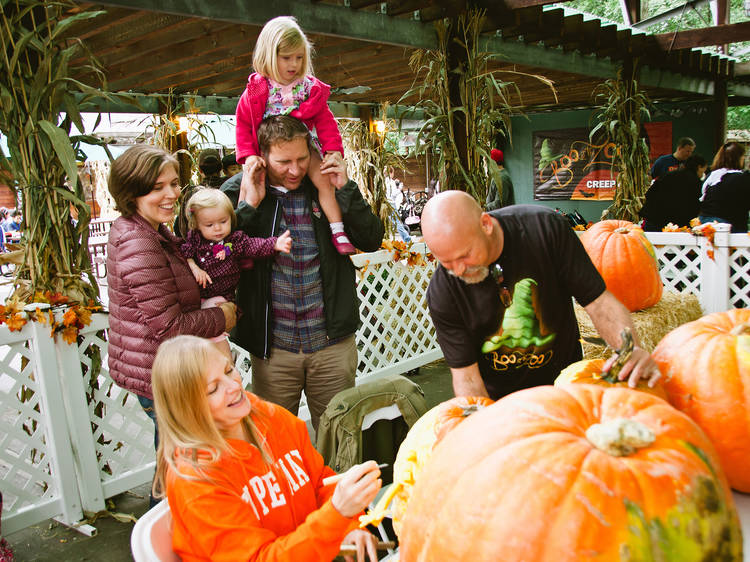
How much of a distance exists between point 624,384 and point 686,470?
1.13 ft

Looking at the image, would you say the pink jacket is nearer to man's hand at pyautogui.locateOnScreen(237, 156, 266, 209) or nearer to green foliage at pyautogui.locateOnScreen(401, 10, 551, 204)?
man's hand at pyautogui.locateOnScreen(237, 156, 266, 209)

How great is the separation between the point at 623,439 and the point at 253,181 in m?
1.78

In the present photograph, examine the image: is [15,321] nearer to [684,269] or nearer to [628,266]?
[628,266]

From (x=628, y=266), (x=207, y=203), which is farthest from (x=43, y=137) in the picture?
(x=628, y=266)

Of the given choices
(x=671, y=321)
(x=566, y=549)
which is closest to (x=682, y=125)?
(x=671, y=321)

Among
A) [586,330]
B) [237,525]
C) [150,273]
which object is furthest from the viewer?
[586,330]

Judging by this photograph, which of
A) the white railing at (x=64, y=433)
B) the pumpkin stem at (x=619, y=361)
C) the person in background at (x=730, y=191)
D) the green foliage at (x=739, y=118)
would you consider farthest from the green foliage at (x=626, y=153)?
the green foliage at (x=739, y=118)

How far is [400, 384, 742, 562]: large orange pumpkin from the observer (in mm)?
595

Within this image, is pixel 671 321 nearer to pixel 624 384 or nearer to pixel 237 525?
pixel 624 384

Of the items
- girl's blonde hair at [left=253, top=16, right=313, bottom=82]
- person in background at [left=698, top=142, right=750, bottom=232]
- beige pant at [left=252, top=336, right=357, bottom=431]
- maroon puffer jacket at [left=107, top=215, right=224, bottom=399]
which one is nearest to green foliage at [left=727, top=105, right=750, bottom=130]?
person in background at [left=698, top=142, right=750, bottom=232]

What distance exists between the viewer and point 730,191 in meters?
5.19

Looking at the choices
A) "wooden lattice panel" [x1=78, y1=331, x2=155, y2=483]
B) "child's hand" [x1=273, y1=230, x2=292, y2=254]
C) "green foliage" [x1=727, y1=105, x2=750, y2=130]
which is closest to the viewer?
"child's hand" [x1=273, y1=230, x2=292, y2=254]

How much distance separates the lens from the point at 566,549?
0.59 m

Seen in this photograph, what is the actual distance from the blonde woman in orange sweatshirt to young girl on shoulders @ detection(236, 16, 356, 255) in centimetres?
97
